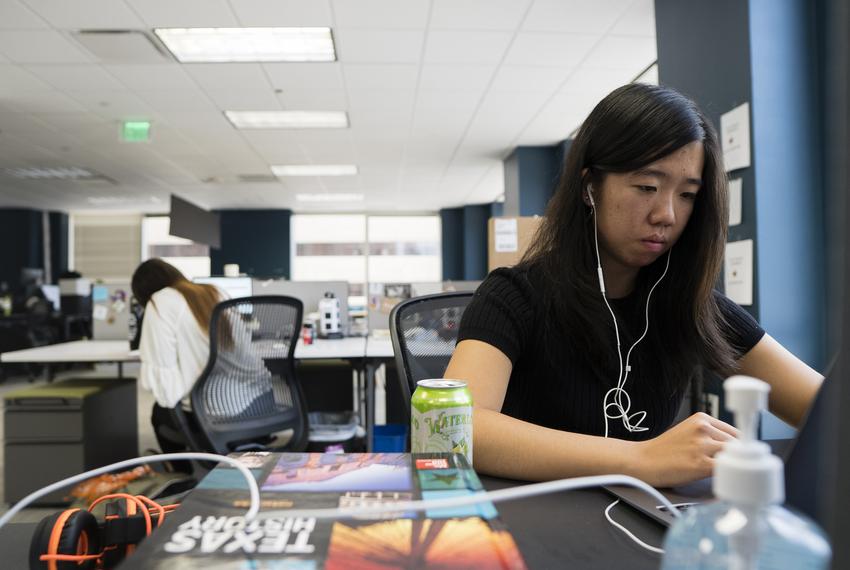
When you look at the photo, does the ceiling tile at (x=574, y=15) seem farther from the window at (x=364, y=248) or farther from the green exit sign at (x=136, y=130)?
the window at (x=364, y=248)

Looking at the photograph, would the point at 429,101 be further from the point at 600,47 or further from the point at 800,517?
the point at 800,517

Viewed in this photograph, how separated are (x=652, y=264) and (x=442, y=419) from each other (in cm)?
62

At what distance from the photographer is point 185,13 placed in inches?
128

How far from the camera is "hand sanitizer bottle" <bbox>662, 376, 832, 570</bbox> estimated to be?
9.3 inches

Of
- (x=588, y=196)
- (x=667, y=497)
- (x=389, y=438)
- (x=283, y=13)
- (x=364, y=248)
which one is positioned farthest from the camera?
(x=364, y=248)

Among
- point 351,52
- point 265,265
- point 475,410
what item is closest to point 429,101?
point 351,52

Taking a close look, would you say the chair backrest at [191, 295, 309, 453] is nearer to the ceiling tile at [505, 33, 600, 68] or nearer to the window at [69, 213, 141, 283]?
the ceiling tile at [505, 33, 600, 68]

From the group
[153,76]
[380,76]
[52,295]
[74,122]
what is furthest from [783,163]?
[52,295]

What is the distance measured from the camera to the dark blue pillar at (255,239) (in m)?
10.8

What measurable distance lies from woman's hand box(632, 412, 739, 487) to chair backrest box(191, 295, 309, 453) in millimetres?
1947

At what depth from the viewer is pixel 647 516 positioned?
547mm

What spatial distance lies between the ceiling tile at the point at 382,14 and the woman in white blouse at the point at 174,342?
1843 mm

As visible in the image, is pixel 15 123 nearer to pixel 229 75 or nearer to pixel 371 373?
pixel 229 75

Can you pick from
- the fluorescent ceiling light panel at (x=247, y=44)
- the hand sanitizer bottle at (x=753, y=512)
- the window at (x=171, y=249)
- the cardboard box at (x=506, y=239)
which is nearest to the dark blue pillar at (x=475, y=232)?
the window at (x=171, y=249)
